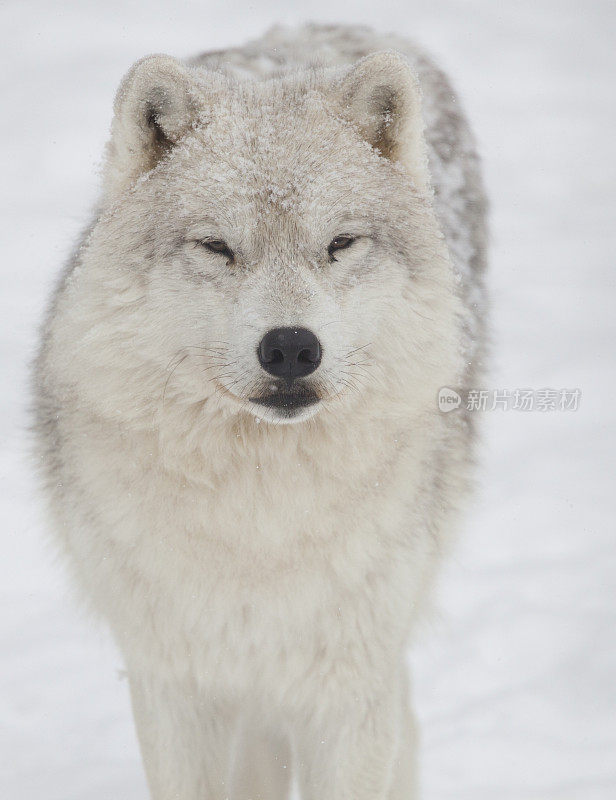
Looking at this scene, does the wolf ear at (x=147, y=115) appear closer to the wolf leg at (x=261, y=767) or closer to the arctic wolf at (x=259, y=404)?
the arctic wolf at (x=259, y=404)

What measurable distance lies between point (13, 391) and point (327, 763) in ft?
11.3

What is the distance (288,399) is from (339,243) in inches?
17.8

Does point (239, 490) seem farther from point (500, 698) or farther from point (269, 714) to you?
point (500, 698)

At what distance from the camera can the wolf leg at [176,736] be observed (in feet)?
10.2

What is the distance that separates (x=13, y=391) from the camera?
5.78 metres

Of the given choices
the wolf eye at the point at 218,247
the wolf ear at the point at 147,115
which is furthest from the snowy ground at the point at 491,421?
the wolf eye at the point at 218,247

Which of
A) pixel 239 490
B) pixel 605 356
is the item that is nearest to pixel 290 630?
pixel 239 490

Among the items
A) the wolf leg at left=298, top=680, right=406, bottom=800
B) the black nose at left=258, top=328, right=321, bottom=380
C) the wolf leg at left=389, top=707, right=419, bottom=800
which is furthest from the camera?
the wolf leg at left=389, top=707, right=419, bottom=800

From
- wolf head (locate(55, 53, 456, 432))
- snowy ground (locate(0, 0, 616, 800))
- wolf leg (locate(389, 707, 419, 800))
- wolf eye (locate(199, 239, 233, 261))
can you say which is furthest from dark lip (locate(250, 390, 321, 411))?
wolf leg (locate(389, 707, 419, 800))

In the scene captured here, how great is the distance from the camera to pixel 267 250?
2.49m

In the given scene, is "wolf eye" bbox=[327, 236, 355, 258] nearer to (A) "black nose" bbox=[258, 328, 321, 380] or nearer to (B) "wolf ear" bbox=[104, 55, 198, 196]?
(A) "black nose" bbox=[258, 328, 321, 380]

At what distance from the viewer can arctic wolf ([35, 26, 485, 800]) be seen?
8.29ft

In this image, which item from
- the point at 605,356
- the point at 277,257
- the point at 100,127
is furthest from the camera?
the point at 100,127

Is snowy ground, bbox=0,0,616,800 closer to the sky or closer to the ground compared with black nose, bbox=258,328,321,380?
closer to the ground
